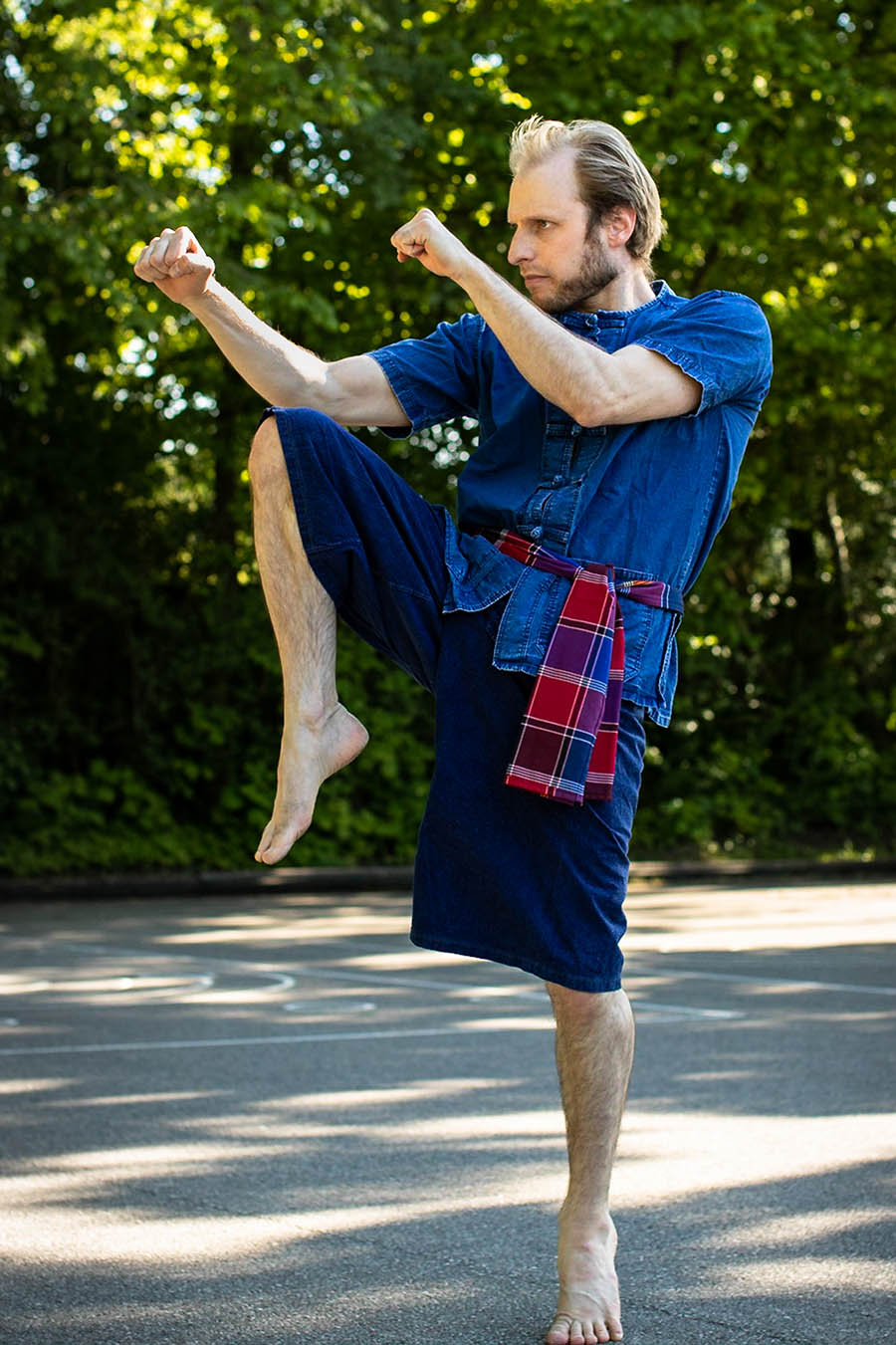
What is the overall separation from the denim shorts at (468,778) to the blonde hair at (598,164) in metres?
0.66

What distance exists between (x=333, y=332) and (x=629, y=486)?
50.4 ft

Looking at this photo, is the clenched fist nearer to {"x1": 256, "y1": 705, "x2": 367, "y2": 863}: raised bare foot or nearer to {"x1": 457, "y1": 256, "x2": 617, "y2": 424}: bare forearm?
{"x1": 457, "y1": 256, "x2": 617, "y2": 424}: bare forearm

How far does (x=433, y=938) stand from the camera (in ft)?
11.0

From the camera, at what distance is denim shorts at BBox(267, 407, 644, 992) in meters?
3.30

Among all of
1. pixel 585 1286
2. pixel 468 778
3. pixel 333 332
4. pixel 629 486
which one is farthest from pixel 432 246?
pixel 333 332

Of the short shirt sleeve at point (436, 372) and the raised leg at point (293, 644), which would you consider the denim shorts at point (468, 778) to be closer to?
the raised leg at point (293, 644)

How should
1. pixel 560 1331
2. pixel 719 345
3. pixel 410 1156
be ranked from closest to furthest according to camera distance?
pixel 560 1331, pixel 719 345, pixel 410 1156

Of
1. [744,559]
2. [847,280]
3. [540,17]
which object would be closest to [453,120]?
[540,17]

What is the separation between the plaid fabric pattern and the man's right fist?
0.85 metres

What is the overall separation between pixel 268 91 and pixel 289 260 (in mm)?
3723

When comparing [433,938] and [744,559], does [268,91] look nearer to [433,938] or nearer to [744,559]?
[744,559]

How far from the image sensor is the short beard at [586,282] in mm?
3455

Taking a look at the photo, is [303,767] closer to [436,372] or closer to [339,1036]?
[436,372]

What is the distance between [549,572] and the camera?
11.1 feet
